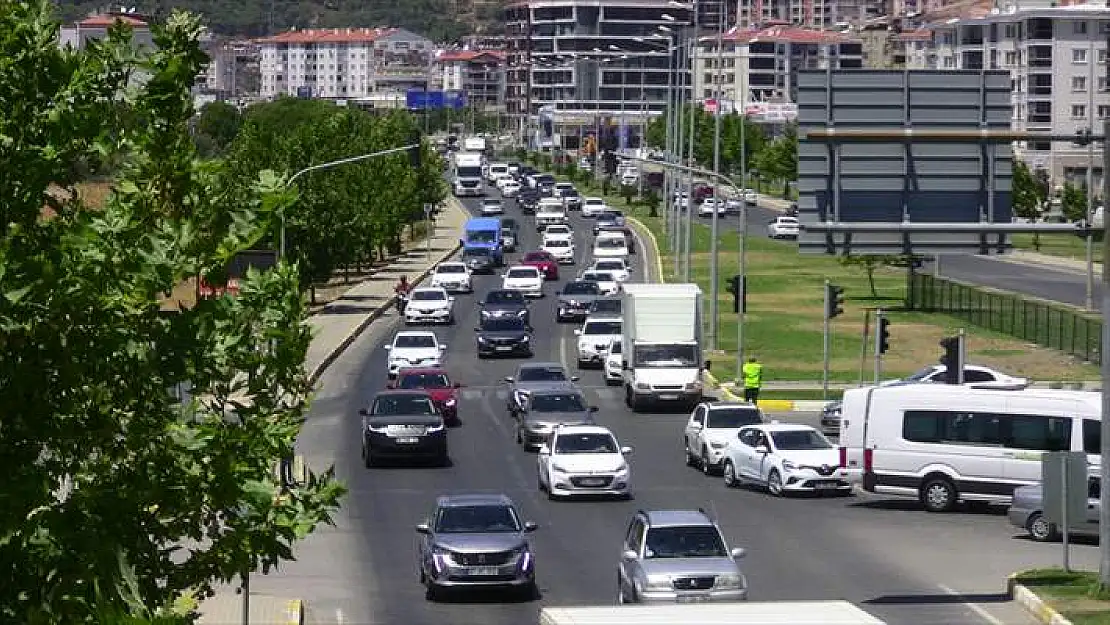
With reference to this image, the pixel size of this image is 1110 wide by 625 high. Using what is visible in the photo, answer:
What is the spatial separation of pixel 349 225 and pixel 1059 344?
26.6 metres

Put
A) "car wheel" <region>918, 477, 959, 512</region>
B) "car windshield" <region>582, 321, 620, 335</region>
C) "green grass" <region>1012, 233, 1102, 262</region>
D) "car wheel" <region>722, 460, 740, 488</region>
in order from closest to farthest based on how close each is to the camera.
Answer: "car wheel" <region>918, 477, 959, 512</region> < "car wheel" <region>722, 460, 740, 488</region> < "car windshield" <region>582, 321, 620, 335</region> < "green grass" <region>1012, 233, 1102, 262</region>

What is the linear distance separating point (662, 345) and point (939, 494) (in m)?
16.2

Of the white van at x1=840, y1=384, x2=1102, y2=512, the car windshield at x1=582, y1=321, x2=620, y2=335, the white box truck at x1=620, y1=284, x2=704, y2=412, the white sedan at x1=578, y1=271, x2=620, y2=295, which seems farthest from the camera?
the white sedan at x1=578, y1=271, x2=620, y2=295

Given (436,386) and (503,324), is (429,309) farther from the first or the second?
(436,386)

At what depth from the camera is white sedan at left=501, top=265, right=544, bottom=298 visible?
86.2m

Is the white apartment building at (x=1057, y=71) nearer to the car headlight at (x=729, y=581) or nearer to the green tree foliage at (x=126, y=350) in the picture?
the car headlight at (x=729, y=581)

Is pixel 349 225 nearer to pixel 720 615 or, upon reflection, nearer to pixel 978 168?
pixel 978 168

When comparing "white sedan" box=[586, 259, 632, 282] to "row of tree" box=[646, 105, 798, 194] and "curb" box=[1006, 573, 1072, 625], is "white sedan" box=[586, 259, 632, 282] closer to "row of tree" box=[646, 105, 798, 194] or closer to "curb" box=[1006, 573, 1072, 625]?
"curb" box=[1006, 573, 1072, 625]

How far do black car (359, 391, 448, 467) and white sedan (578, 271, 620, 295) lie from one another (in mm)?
37337

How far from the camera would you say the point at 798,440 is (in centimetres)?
4053

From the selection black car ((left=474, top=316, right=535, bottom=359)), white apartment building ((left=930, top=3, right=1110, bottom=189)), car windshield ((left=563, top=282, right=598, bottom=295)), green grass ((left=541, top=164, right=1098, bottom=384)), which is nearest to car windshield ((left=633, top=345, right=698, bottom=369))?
green grass ((left=541, top=164, right=1098, bottom=384))

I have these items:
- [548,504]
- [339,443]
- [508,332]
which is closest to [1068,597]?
[548,504]

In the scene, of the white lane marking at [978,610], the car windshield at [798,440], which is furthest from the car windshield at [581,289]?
the white lane marking at [978,610]

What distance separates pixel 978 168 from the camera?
31.3 m
